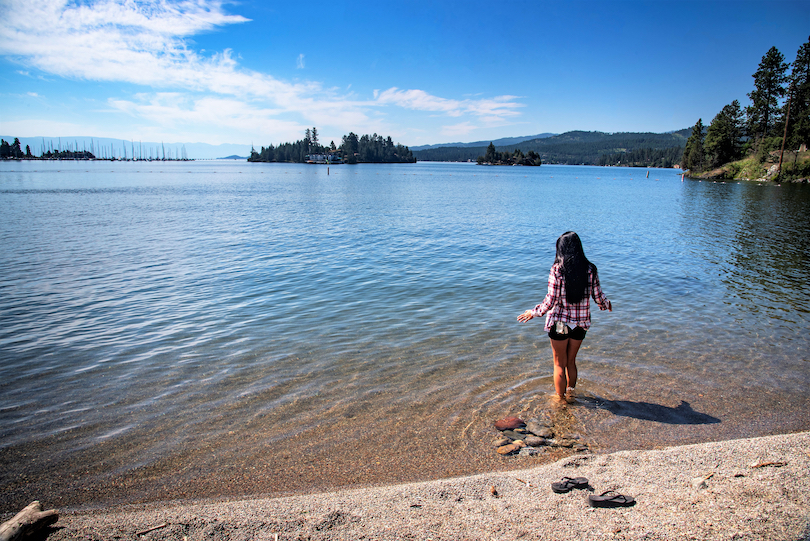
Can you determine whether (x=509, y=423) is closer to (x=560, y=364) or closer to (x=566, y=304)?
(x=560, y=364)

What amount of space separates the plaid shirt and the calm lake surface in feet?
5.29

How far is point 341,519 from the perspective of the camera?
427cm

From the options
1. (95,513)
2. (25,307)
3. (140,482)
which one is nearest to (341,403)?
(140,482)

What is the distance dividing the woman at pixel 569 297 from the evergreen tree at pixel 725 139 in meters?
126

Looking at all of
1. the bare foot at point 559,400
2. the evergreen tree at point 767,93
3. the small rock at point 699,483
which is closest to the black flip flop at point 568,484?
the small rock at point 699,483

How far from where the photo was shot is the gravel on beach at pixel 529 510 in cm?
388

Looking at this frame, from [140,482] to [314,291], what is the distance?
960cm

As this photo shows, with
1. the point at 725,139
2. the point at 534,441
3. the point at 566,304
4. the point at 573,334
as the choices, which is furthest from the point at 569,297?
the point at 725,139

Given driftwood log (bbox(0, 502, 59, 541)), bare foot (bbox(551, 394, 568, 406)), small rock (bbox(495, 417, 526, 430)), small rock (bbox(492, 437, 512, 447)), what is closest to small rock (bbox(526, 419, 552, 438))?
small rock (bbox(495, 417, 526, 430))

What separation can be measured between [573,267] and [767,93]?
127905 mm

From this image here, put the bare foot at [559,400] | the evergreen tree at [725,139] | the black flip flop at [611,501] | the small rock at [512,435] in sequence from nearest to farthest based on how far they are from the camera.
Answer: the black flip flop at [611,501] < the small rock at [512,435] < the bare foot at [559,400] < the evergreen tree at [725,139]

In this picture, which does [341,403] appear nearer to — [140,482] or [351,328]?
[140,482]

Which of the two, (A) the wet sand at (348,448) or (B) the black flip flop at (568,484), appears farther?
(A) the wet sand at (348,448)

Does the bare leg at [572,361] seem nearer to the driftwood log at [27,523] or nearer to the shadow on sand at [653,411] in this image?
the shadow on sand at [653,411]
